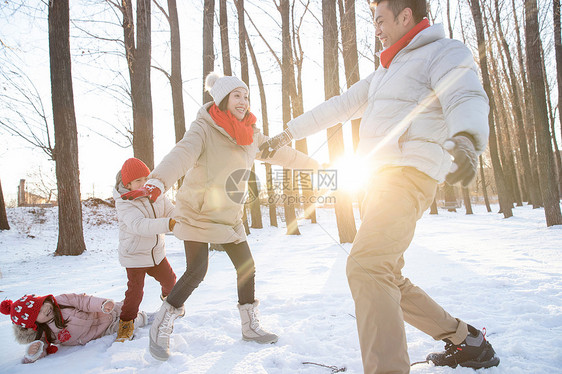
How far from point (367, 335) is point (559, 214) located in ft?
29.6

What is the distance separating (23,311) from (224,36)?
8.65 m

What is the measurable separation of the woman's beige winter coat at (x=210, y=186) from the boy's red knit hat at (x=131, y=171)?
759mm

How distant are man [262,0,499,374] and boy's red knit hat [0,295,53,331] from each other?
96.4 inches

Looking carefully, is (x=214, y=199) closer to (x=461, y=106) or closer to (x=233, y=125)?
(x=233, y=125)

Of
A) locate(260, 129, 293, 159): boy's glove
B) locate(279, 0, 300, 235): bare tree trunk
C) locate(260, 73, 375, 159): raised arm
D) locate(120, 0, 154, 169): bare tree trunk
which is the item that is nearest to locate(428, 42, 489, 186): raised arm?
locate(260, 73, 375, 159): raised arm

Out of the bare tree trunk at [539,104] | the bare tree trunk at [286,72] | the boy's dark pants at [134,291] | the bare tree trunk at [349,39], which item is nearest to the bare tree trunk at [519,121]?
the bare tree trunk at [539,104]

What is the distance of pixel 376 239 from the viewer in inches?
59.1

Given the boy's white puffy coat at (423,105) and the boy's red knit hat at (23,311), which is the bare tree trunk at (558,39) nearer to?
the boy's white puffy coat at (423,105)

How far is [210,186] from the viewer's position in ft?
7.76

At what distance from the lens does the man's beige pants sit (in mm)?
1361

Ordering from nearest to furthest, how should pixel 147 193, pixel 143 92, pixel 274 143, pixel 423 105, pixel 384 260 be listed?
pixel 384 260 → pixel 423 105 → pixel 147 193 → pixel 274 143 → pixel 143 92

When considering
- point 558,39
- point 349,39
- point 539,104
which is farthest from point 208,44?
point 558,39

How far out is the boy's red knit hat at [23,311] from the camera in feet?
7.95

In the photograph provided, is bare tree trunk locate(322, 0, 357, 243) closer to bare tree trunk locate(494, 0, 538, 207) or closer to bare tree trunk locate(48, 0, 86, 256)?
bare tree trunk locate(48, 0, 86, 256)
